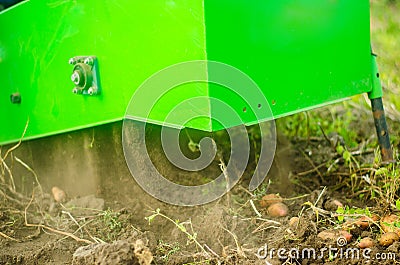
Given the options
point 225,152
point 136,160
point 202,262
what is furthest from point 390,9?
point 202,262

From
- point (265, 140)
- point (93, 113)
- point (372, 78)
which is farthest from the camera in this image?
point (265, 140)

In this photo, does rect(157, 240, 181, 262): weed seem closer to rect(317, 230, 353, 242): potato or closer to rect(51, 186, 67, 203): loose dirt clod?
rect(317, 230, 353, 242): potato

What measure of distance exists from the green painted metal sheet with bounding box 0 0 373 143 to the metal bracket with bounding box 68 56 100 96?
0.03 m

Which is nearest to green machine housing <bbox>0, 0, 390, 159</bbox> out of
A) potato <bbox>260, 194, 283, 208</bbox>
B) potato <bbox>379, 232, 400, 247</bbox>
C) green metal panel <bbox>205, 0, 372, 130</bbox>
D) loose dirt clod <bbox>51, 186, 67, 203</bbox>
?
green metal panel <bbox>205, 0, 372, 130</bbox>

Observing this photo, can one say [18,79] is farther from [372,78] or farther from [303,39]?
[372,78]

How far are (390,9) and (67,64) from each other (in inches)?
86.7

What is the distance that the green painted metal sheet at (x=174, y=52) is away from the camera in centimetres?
173

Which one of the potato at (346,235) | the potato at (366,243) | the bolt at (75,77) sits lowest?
the potato at (366,243)

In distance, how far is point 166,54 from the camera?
179 centimetres

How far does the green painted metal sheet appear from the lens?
5.67 feet

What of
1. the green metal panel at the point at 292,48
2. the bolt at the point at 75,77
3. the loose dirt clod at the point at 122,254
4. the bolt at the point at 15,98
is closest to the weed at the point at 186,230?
the loose dirt clod at the point at 122,254

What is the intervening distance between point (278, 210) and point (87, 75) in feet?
2.52

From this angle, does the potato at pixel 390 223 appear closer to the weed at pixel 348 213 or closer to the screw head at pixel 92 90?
the weed at pixel 348 213

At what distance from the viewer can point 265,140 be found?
2639 millimetres
